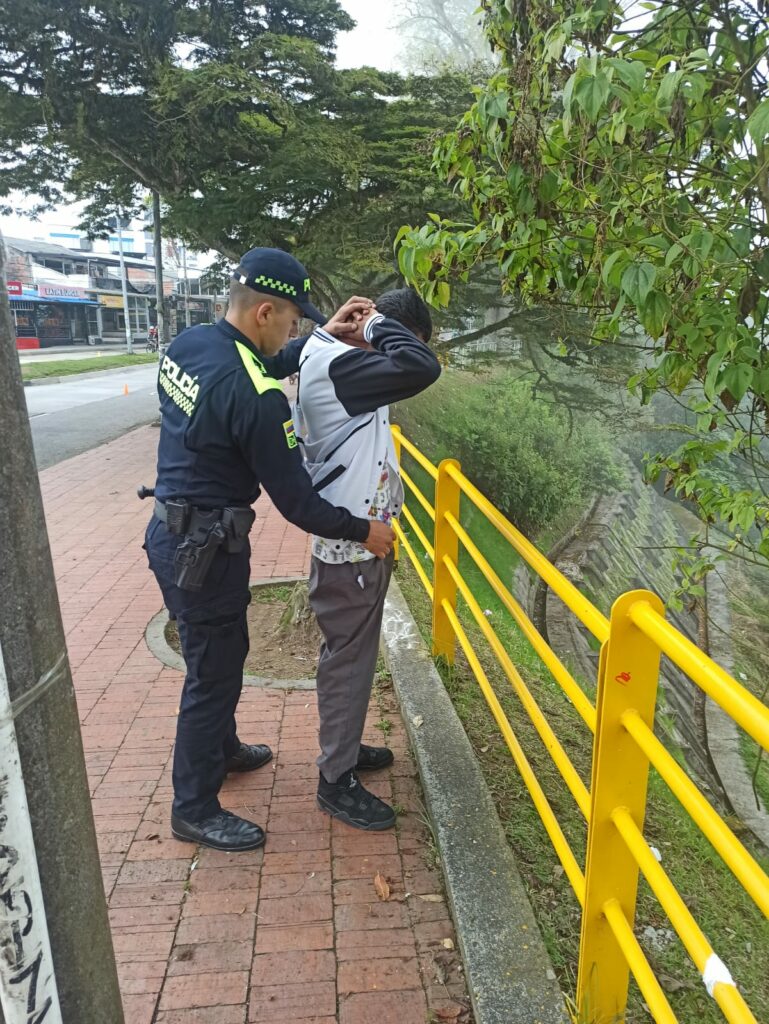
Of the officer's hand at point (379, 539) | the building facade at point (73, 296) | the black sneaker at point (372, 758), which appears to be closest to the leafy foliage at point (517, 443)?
the black sneaker at point (372, 758)

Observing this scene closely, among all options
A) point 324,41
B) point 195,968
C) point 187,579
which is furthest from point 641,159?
point 324,41

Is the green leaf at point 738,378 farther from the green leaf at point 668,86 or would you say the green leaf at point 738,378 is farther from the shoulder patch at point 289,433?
the shoulder patch at point 289,433

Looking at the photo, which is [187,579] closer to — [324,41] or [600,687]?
[600,687]

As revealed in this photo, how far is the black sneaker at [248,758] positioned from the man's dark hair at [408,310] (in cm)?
179

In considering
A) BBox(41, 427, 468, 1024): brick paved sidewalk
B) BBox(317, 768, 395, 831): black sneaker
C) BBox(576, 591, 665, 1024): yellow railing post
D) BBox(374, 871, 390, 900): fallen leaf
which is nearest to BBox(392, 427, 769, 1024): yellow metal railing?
BBox(576, 591, 665, 1024): yellow railing post

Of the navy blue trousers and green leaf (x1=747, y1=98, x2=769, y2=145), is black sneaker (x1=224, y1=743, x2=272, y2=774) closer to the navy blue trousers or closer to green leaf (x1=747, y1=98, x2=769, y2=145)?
the navy blue trousers

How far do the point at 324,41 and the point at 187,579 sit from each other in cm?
1183

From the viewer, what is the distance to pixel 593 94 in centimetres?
156

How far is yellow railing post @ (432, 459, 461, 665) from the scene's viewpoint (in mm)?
3680

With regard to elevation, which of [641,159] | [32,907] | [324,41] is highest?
[324,41]

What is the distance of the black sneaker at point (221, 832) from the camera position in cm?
265

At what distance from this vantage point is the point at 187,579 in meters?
2.42

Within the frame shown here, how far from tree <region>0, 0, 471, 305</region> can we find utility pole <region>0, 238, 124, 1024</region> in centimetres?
925

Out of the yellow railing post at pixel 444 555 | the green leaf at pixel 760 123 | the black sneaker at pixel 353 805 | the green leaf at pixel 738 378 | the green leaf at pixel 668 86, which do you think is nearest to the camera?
the green leaf at pixel 760 123
